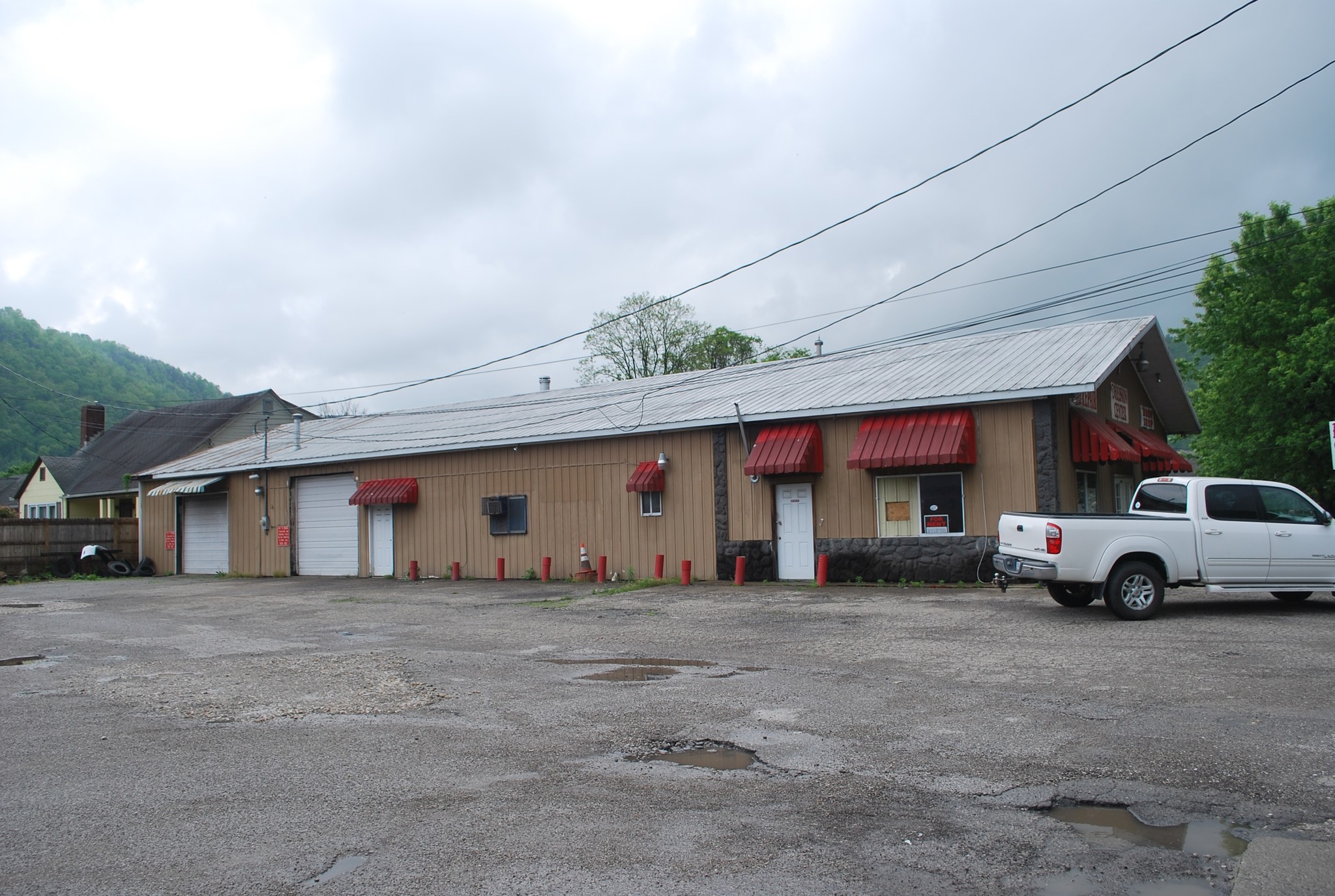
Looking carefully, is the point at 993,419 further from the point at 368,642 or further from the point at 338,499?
the point at 338,499

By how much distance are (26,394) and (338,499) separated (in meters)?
34.5

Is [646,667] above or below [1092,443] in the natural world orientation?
below

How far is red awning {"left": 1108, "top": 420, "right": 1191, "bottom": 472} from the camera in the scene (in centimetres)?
1944

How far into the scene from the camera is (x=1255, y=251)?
37500 millimetres

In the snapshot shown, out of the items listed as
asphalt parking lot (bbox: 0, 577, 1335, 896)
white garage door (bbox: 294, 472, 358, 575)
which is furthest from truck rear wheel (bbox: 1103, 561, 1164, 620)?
white garage door (bbox: 294, 472, 358, 575)

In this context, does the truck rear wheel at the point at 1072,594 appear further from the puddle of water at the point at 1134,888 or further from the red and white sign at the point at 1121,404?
the puddle of water at the point at 1134,888

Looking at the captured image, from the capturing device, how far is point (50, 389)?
167ft

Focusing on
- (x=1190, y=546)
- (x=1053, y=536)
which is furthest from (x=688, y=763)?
(x=1190, y=546)

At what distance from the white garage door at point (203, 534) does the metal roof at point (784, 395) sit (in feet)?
3.61

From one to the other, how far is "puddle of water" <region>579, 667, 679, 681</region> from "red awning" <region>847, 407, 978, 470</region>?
356 inches

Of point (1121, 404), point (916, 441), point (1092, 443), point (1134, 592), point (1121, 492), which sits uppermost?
point (1121, 404)

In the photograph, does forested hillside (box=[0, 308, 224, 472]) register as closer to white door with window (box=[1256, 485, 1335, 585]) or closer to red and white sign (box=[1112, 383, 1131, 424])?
red and white sign (box=[1112, 383, 1131, 424])

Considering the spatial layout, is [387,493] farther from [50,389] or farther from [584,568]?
[50,389]

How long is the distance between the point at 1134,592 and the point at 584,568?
12.7 metres
